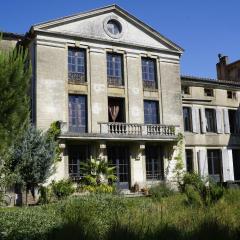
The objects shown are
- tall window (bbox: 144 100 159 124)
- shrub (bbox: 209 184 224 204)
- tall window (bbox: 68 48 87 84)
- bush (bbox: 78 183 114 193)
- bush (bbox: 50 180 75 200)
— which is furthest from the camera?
tall window (bbox: 144 100 159 124)

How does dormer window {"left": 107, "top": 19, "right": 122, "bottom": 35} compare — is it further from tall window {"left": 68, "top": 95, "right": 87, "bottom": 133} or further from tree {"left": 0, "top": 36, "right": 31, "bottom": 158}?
tree {"left": 0, "top": 36, "right": 31, "bottom": 158}

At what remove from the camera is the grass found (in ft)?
28.5

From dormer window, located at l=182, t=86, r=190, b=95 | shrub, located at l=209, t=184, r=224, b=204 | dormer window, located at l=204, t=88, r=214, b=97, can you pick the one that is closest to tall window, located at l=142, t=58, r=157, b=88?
dormer window, located at l=182, t=86, r=190, b=95

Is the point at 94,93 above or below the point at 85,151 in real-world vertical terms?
above

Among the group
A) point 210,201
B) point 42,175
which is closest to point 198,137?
point 42,175

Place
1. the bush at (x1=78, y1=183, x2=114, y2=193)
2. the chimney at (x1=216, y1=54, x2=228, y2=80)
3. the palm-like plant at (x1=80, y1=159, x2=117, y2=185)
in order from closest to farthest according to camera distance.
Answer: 1. the bush at (x1=78, y1=183, x2=114, y2=193)
2. the palm-like plant at (x1=80, y1=159, x2=117, y2=185)
3. the chimney at (x1=216, y1=54, x2=228, y2=80)

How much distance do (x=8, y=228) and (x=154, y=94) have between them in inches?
702

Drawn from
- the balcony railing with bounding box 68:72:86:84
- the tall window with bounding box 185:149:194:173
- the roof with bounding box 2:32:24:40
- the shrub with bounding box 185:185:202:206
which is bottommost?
the shrub with bounding box 185:185:202:206

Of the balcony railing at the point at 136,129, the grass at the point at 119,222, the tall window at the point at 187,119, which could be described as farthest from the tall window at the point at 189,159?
the grass at the point at 119,222

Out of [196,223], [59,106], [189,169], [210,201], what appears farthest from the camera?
[189,169]

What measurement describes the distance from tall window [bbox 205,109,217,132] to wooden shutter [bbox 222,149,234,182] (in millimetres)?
1779

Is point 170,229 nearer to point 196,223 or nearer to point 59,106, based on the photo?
point 196,223

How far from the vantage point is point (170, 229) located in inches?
354

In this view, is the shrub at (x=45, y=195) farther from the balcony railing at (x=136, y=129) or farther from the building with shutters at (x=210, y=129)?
the building with shutters at (x=210, y=129)
